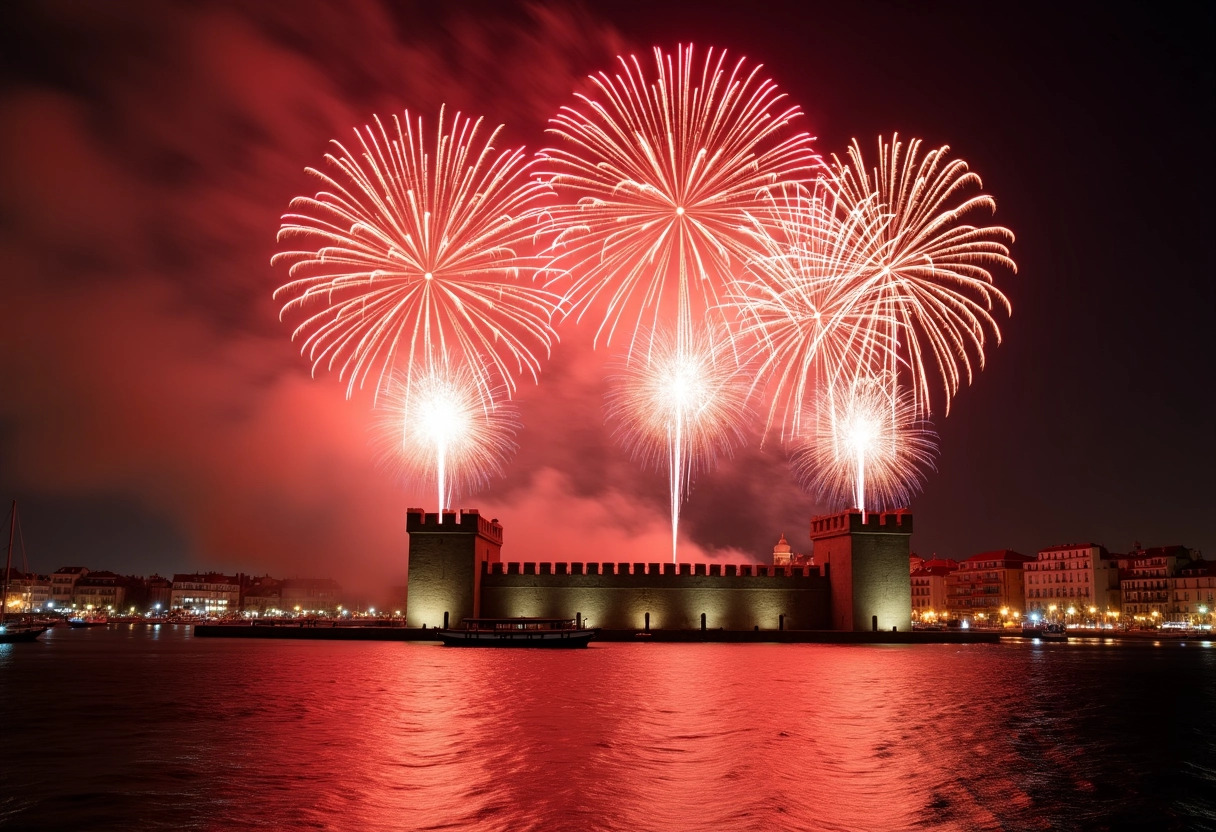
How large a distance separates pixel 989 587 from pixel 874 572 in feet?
236

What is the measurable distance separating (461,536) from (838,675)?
21.0 m

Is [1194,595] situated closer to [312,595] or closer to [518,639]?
[518,639]

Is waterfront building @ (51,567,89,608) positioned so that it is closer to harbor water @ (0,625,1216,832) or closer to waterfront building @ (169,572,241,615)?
waterfront building @ (169,572,241,615)

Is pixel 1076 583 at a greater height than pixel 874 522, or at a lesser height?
lesser

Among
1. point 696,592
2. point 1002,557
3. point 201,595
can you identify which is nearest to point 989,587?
point 1002,557

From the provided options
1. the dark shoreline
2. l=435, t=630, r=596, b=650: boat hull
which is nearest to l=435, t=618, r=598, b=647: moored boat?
l=435, t=630, r=596, b=650: boat hull

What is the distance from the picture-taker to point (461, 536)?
42.5 m

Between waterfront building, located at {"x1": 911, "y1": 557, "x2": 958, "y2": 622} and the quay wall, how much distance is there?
251 ft

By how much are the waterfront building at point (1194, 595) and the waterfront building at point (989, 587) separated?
1576cm

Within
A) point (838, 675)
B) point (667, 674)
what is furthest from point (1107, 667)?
point (667, 674)

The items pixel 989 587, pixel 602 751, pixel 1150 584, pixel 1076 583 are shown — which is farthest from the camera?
pixel 989 587

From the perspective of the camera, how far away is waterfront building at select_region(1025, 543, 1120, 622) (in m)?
99.4

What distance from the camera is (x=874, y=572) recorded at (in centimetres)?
4409

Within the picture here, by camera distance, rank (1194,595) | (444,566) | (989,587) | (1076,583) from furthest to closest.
Result: (989,587), (1076,583), (1194,595), (444,566)
